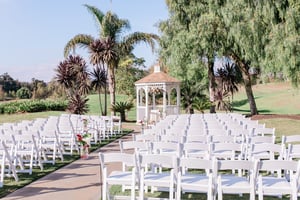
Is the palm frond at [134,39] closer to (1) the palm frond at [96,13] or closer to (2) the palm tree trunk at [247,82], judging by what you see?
(1) the palm frond at [96,13]

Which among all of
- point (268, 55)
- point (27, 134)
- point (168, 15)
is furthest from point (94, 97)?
point (27, 134)

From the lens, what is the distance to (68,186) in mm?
6629

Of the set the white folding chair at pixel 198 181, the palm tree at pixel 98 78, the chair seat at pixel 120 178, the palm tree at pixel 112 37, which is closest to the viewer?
the white folding chair at pixel 198 181

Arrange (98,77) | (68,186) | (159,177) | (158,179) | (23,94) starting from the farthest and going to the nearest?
1. (23,94)
2. (98,77)
3. (68,186)
4. (159,177)
5. (158,179)

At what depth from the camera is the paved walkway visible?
596 centimetres

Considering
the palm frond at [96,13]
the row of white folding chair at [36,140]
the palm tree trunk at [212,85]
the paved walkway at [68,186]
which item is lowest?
the paved walkway at [68,186]

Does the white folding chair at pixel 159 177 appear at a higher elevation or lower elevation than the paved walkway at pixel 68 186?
higher

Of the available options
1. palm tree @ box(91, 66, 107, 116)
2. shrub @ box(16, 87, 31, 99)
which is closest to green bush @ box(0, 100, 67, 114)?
palm tree @ box(91, 66, 107, 116)

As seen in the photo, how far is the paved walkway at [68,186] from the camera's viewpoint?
5.96 metres

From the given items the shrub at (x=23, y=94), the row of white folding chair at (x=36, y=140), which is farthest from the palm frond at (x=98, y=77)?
the shrub at (x=23, y=94)

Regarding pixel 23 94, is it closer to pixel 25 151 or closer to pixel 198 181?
pixel 25 151

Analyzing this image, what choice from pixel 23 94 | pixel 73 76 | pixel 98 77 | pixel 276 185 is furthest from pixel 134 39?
pixel 23 94

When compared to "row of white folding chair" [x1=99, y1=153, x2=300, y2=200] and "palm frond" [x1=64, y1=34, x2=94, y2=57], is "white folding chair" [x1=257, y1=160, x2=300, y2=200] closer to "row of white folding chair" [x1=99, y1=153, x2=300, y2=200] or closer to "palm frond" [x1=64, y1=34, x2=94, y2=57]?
"row of white folding chair" [x1=99, y1=153, x2=300, y2=200]

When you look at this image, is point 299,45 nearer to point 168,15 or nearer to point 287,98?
point 168,15
